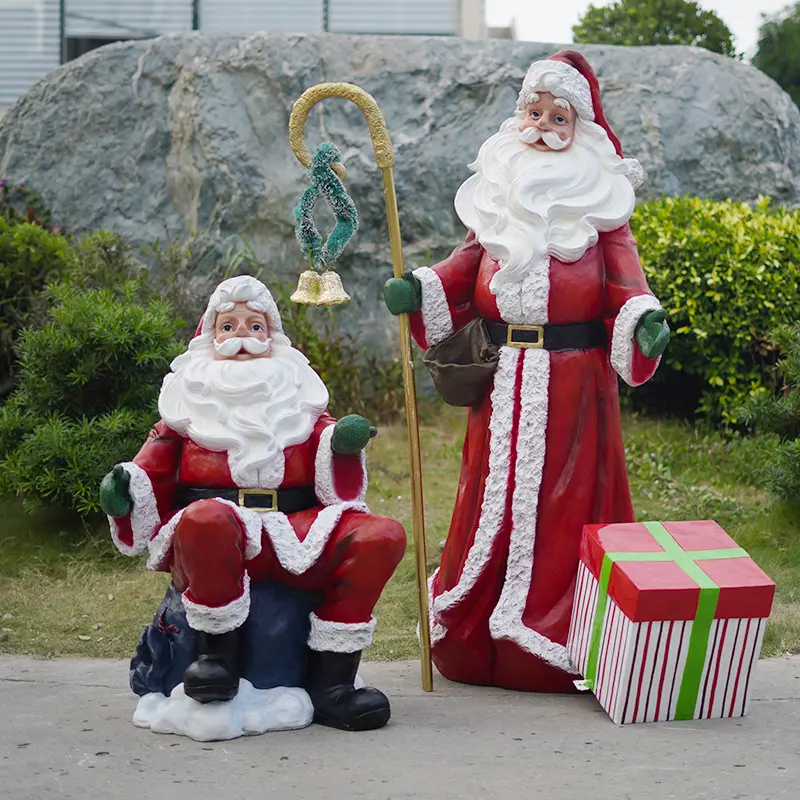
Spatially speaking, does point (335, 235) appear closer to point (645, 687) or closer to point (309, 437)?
point (309, 437)

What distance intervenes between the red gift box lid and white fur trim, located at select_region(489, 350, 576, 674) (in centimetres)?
23

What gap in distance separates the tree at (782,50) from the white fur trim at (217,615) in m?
14.0

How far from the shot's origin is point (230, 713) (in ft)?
13.2

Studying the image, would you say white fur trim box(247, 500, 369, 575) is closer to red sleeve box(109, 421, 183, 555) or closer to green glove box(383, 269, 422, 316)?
red sleeve box(109, 421, 183, 555)

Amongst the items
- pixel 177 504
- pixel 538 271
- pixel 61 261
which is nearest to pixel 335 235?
pixel 538 271

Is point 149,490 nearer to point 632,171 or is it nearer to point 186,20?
point 632,171

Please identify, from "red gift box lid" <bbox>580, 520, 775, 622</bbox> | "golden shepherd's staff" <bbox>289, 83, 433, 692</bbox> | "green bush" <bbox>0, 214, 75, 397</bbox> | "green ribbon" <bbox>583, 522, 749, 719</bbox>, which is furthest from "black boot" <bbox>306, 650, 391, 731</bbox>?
"green bush" <bbox>0, 214, 75, 397</bbox>

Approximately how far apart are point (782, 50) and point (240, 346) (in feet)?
45.5

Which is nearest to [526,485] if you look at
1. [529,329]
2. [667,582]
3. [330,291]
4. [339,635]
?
[529,329]

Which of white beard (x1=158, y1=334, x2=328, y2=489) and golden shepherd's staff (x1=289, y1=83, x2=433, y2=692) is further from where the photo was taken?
golden shepherd's staff (x1=289, y1=83, x2=433, y2=692)

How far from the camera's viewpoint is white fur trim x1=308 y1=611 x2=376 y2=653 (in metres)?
4.11

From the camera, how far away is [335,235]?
4.28 metres

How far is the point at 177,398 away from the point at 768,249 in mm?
4920

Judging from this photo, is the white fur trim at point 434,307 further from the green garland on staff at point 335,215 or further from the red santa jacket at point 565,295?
the green garland on staff at point 335,215
